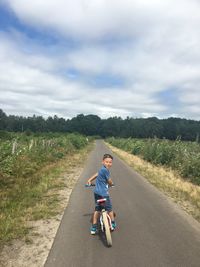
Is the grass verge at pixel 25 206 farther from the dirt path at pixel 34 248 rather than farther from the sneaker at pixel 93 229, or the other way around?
the sneaker at pixel 93 229

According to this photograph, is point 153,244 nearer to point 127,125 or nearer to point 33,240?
point 33,240

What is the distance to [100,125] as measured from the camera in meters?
175

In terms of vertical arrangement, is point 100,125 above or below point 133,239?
above

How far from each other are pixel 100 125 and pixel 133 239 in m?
168

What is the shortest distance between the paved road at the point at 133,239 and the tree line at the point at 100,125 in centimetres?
10381

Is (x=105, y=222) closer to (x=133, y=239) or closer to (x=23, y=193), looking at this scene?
(x=133, y=239)

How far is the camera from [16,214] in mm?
8148

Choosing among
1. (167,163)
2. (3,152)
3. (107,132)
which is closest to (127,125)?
(107,132)

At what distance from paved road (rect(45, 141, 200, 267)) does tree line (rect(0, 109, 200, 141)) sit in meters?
104

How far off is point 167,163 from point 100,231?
16394 millimetres

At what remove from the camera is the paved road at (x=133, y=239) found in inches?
217

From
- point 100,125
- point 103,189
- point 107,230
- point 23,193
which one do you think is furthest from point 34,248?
point 100,125

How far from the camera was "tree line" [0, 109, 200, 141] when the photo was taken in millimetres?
117525

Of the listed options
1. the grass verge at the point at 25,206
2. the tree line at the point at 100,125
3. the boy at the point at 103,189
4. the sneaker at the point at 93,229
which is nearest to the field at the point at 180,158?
the grass verge at the point at 25,206
